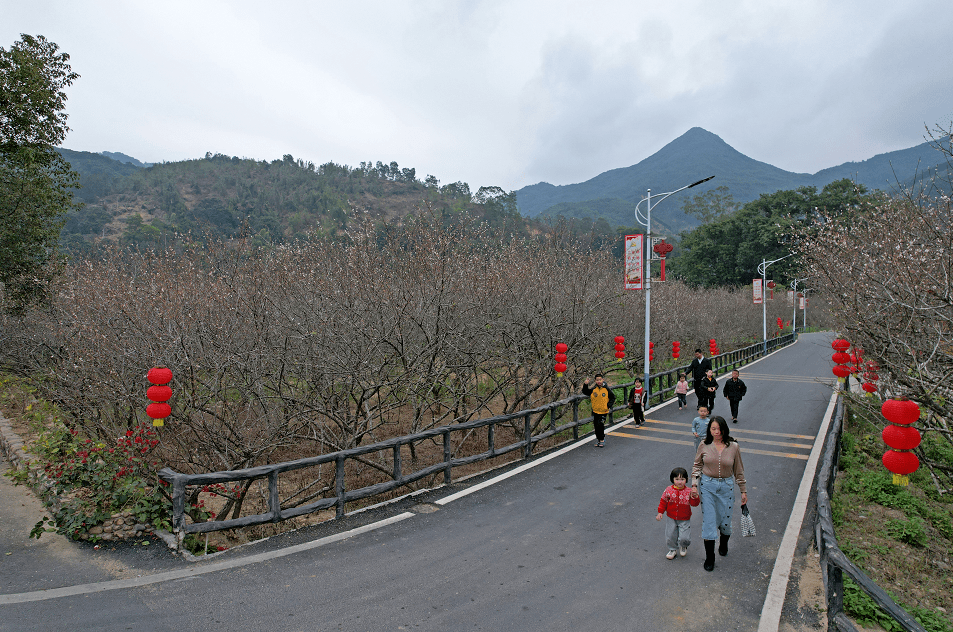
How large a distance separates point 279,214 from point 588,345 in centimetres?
10842

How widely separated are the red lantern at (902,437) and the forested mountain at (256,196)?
3193 inches

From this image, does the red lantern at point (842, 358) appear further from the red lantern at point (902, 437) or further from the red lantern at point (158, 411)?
the red lantern at point (158, 411)

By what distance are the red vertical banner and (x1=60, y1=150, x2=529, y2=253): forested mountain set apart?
70.3 metres

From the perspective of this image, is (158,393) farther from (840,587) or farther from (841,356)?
(841,356)

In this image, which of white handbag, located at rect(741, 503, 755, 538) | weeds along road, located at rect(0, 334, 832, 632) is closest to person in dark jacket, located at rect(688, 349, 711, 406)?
weeds along road, located at rect(0, 334, 832, 632)

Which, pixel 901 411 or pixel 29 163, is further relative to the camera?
pixel 29 163

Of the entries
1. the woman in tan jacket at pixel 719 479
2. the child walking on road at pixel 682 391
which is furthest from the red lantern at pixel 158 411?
the child walking on road at pixel 682 391

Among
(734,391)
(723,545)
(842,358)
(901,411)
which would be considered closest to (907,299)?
(901,411)

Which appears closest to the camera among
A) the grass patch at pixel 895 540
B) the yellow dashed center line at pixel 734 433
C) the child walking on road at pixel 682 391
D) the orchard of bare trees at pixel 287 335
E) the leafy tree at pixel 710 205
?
the grass patch at pixel 895 540

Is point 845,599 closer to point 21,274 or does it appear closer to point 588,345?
point 588,345

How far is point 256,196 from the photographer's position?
393 feet

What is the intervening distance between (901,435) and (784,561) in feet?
6.35

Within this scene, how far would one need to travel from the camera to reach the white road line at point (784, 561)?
459 centimetres

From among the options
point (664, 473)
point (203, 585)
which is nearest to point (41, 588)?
point (203, 585)
